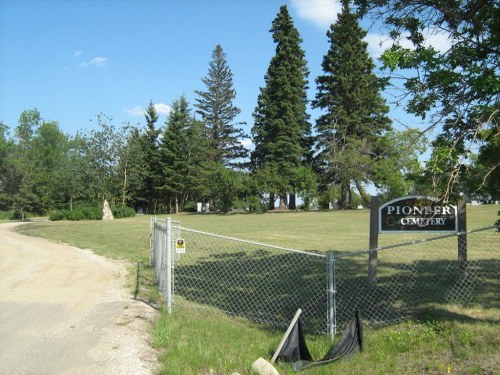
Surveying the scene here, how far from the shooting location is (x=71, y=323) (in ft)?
21.2

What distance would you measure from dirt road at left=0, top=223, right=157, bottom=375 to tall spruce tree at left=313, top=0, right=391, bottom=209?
36750mm

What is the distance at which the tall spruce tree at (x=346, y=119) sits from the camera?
Answer: 45.3 metres

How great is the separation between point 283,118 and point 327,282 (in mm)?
43028

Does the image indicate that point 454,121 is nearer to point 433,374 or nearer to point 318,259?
point 433,374

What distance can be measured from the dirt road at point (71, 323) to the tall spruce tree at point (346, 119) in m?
36.7

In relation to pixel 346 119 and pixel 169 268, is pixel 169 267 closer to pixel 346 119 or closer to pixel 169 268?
pixel 169 268

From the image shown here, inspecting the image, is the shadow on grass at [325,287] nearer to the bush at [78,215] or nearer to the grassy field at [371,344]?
the grassy field at [371,344]

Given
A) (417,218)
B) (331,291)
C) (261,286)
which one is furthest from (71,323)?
(417,218)

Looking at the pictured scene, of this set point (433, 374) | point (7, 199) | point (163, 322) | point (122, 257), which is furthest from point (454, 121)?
point (7, 199)

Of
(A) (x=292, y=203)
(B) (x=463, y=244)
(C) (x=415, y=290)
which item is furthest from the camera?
(A) (x=292, y=203)

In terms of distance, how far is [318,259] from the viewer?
11.2m

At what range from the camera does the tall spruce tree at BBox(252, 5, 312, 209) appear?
1866 inches

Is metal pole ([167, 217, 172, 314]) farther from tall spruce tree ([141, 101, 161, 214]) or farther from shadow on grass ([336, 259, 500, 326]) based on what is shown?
tall spruce tree ([141, 101, 161, 214])

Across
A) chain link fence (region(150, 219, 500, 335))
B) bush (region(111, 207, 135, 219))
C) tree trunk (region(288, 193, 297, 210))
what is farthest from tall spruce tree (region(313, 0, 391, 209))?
chain link fence (region(150, 219, 500, 335))
